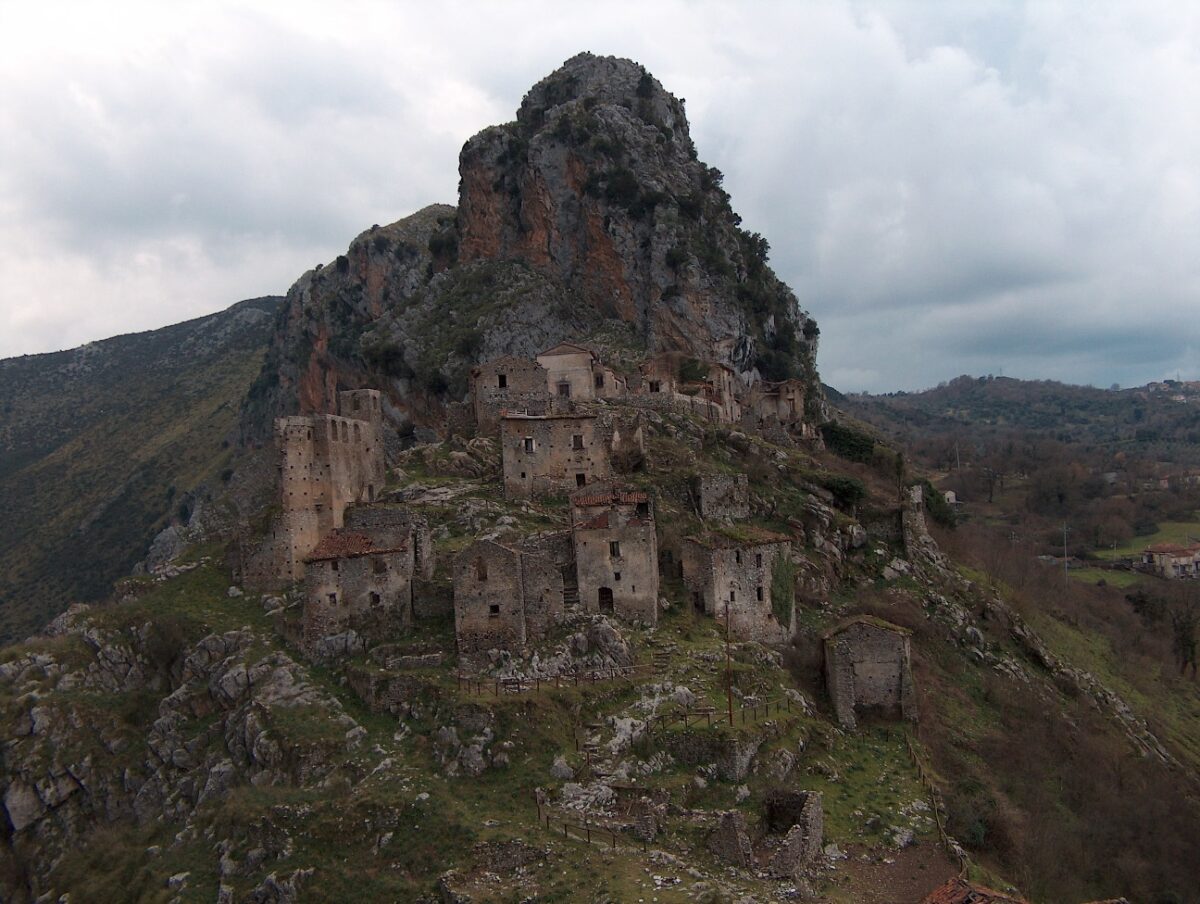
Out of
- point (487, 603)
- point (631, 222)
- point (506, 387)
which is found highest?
point (631, 222)

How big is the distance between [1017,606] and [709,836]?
3345 cm

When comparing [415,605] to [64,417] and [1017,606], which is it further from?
[64,417]

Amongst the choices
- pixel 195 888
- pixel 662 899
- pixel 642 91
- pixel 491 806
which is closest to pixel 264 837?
pixel 195 888

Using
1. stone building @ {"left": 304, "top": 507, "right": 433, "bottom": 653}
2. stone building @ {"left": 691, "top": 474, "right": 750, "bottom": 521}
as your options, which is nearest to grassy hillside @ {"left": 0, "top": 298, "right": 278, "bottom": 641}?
stone building @ {"left": 304, "top": 507, "right": 433, "bottom": 653}

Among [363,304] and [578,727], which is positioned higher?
[363,304]

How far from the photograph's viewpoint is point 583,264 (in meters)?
87.0

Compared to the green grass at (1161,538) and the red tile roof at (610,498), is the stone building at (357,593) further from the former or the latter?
the green grass at (1161,538)

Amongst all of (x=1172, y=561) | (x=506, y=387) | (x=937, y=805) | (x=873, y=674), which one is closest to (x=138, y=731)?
(x=506, y=387)

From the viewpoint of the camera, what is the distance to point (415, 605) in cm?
3403

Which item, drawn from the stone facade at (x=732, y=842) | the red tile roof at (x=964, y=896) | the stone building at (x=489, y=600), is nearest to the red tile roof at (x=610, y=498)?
the stone building at (x=489, y=600)

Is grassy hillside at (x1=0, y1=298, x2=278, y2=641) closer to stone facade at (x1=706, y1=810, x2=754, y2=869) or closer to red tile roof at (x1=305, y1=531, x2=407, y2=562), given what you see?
red tile roof at (x1=305, y1=531, x2=407, y2=562)

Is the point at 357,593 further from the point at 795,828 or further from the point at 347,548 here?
the point at 795,828

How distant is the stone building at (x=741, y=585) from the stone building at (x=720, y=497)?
23.0 ft

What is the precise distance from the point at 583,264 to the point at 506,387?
36364 millimetres
